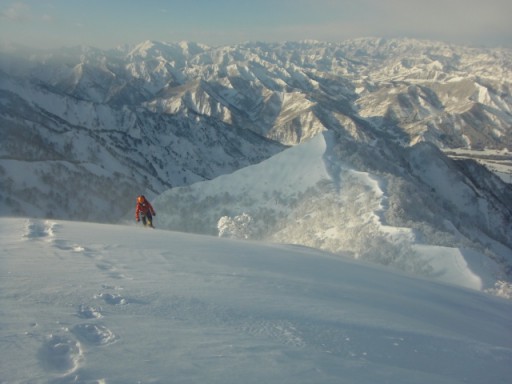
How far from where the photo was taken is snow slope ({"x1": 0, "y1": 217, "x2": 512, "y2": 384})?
5105mm

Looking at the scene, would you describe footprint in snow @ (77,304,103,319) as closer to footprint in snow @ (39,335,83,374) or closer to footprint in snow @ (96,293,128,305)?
footprint in snow @ (96,293,128,305)

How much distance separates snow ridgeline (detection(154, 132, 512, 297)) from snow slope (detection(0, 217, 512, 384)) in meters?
7.66

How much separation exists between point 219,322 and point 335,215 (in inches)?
777

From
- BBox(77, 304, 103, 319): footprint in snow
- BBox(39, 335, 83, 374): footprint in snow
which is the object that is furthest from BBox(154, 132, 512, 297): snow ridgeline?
BBox(39, 335, 83, 374): footprint in snow

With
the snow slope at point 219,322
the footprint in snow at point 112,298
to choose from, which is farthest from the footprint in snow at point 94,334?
the footprint in snow at point 112,298

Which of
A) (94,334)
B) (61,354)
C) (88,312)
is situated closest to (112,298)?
(88,312)

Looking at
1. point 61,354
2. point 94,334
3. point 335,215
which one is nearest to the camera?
point 61,354

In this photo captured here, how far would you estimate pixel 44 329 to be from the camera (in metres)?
5.62

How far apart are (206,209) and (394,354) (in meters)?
26.8

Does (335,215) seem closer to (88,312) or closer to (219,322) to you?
(219,322)

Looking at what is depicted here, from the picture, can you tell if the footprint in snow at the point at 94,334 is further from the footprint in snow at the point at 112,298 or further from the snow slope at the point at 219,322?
the footprint in snow at the point at 112,298

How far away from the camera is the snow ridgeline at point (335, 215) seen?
62.7 ft

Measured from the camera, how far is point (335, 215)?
25.7 metres

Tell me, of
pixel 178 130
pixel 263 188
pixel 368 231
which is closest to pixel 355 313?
pixel 368 231
